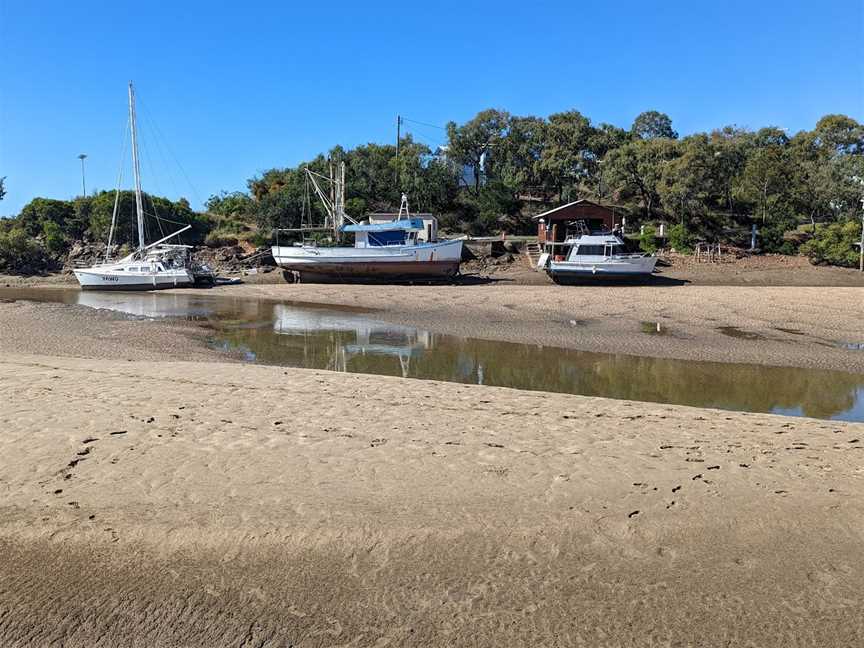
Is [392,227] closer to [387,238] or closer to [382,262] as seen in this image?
[387,238]

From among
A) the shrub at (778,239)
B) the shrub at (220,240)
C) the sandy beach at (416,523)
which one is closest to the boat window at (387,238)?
the shrub at (220,240)

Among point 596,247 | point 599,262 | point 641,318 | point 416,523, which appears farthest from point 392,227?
point 416,523

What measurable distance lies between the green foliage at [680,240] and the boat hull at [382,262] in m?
15.0

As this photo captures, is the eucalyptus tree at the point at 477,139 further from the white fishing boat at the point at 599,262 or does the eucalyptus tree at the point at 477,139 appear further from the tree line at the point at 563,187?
the white fishing boat at the point at 599,262

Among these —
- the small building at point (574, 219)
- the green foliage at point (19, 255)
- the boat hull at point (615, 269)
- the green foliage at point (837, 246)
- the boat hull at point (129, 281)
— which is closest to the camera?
the boat hull at point (615, 269)

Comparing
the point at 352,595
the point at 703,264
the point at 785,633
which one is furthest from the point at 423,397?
the point at 703,264

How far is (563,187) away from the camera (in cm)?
5003

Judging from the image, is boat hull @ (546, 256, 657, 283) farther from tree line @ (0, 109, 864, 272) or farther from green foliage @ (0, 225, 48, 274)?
green foliage @ (0, 225, 48, 274)

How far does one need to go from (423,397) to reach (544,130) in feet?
159

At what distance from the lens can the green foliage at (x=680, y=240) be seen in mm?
38906

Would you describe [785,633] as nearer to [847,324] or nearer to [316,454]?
[316,454]

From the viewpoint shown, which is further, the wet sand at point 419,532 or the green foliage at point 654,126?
the green foliage at point 654,126

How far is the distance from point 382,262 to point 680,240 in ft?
64.5

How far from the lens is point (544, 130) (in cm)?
5241
